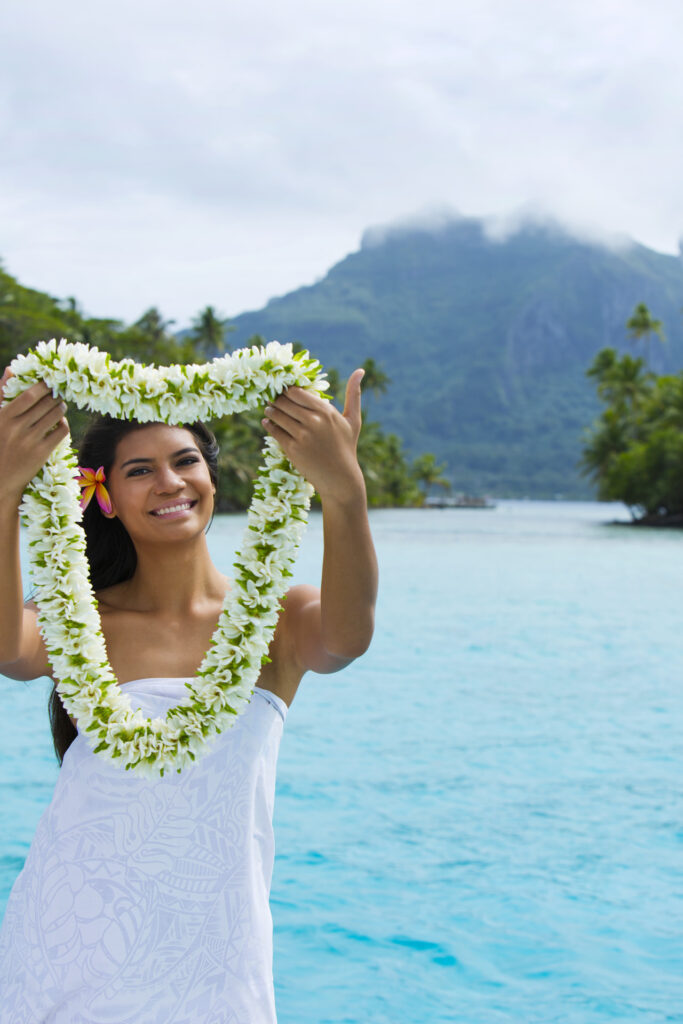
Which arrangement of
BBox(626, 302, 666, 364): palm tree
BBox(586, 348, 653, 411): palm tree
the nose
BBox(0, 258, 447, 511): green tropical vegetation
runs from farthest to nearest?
1. BBox(626, 302, 666, 364): palm tree
2. BBox(586, 348, 653, 411): palm tree
3. BBox(0, 258, 447, 511): green tropical vegetation
4. the nose

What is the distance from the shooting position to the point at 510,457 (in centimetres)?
16612

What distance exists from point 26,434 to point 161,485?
1.05 feet

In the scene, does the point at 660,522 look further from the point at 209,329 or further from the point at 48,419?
the point at 48,419

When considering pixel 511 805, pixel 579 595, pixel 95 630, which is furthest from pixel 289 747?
pixel 579 595

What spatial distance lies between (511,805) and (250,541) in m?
5.66

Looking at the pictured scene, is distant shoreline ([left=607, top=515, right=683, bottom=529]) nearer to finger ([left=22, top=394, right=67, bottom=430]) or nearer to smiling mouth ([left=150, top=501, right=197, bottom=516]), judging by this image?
smiling mouth ([left=150, top=501, right=197, bottom=516])

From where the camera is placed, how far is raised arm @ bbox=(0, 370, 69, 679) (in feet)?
6.18

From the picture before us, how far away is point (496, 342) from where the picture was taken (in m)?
178

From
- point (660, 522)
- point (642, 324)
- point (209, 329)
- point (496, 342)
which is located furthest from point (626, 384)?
point (496, 342)

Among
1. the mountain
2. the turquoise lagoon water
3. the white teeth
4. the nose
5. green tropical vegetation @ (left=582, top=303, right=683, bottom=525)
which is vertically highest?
the mountain

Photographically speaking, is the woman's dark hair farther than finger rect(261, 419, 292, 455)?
Yes

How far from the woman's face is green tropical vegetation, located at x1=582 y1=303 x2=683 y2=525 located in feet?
151

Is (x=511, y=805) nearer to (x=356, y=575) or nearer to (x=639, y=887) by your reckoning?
(x=639, y=887)

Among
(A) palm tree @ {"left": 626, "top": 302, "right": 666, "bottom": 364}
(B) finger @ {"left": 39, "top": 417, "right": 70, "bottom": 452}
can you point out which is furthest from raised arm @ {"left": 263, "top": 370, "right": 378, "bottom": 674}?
(A) palm tree @ {"left": 626, "top": 302, "right": 666, "bottom": 364}
